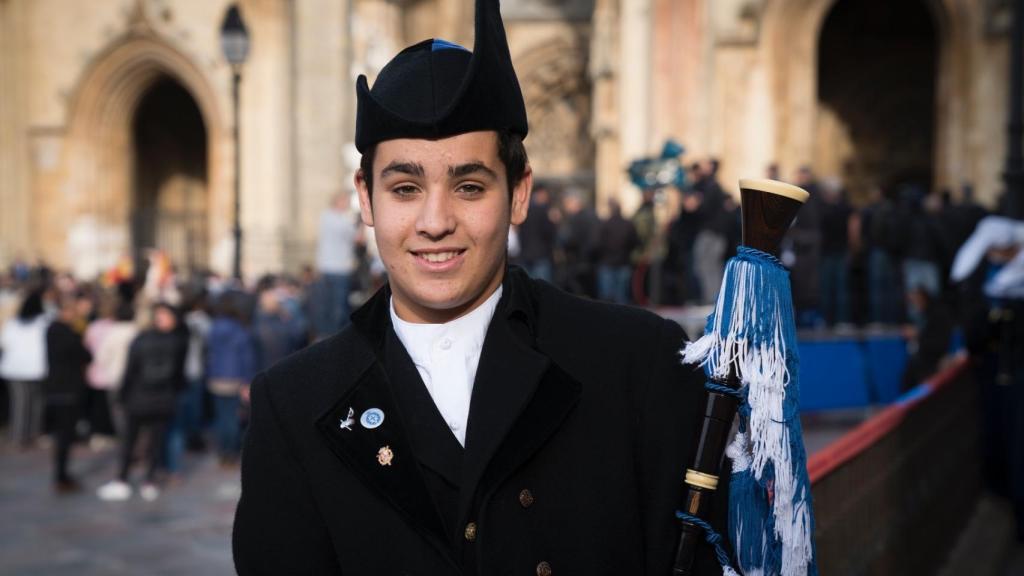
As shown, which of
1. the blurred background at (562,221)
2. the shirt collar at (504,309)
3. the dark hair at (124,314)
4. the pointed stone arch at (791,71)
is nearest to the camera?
the shirt collar at (504,309)

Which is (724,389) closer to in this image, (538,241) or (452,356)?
(452,356)

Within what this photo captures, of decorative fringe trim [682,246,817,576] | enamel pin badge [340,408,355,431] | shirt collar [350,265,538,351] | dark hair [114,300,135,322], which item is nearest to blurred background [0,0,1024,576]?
dark hair [114,300,135,322]

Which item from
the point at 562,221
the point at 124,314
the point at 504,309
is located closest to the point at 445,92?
the point at 504,309

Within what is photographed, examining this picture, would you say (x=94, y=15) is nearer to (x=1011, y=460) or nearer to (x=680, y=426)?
(x=1011, y=460)

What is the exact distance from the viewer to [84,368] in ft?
37.2

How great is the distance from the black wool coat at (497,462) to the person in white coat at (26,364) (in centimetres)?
1175

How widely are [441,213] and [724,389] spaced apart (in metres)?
0.55

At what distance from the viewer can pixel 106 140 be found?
1066 inches

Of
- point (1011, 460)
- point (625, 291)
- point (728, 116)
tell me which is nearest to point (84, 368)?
point (625, 291)

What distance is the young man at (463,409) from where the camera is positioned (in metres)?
1.98

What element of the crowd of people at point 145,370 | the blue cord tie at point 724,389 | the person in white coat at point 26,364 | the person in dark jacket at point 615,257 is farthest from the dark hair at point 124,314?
the blue cord tie at point 724,389

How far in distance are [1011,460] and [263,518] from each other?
6655 millimetres

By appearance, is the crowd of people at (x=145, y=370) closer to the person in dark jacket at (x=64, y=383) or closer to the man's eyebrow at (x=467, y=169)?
the person in dark jacket at (x=64, y=383)

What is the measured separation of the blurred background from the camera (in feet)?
25.9
